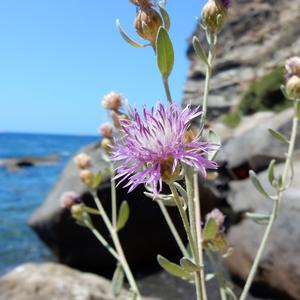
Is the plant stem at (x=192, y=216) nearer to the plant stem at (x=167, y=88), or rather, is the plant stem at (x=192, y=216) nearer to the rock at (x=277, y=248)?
the plant stem at (x=167, y=88)

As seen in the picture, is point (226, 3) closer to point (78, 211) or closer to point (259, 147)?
point (78, 211)

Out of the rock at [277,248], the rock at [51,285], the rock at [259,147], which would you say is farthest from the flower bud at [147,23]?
the rock at [259,147]

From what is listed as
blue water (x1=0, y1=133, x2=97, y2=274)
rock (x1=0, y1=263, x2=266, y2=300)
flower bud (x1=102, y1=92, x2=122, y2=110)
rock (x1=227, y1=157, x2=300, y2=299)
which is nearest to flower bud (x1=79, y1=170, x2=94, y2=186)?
flower bud (x1=102, y1=92, x2=122, y2=110)

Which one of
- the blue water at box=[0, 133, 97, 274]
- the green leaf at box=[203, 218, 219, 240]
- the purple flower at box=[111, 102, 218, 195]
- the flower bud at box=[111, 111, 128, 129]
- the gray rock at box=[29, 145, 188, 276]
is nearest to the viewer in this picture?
the purple flower at box=[111, 102, 218, 195]

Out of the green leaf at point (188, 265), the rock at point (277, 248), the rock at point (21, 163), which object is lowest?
the rock at point (277, 248)

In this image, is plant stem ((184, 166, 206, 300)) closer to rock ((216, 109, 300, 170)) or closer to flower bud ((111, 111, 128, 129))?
flower bud ((111, 111, 128, 129))

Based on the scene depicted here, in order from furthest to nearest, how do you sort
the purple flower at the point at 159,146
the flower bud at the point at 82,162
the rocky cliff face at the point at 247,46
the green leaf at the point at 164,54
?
the rocky cliff face at the point at 247,46 → the flower bud at the point at 82,162 → the green leaf at the point at 164,54 → the purple flower at the point at 159,146
